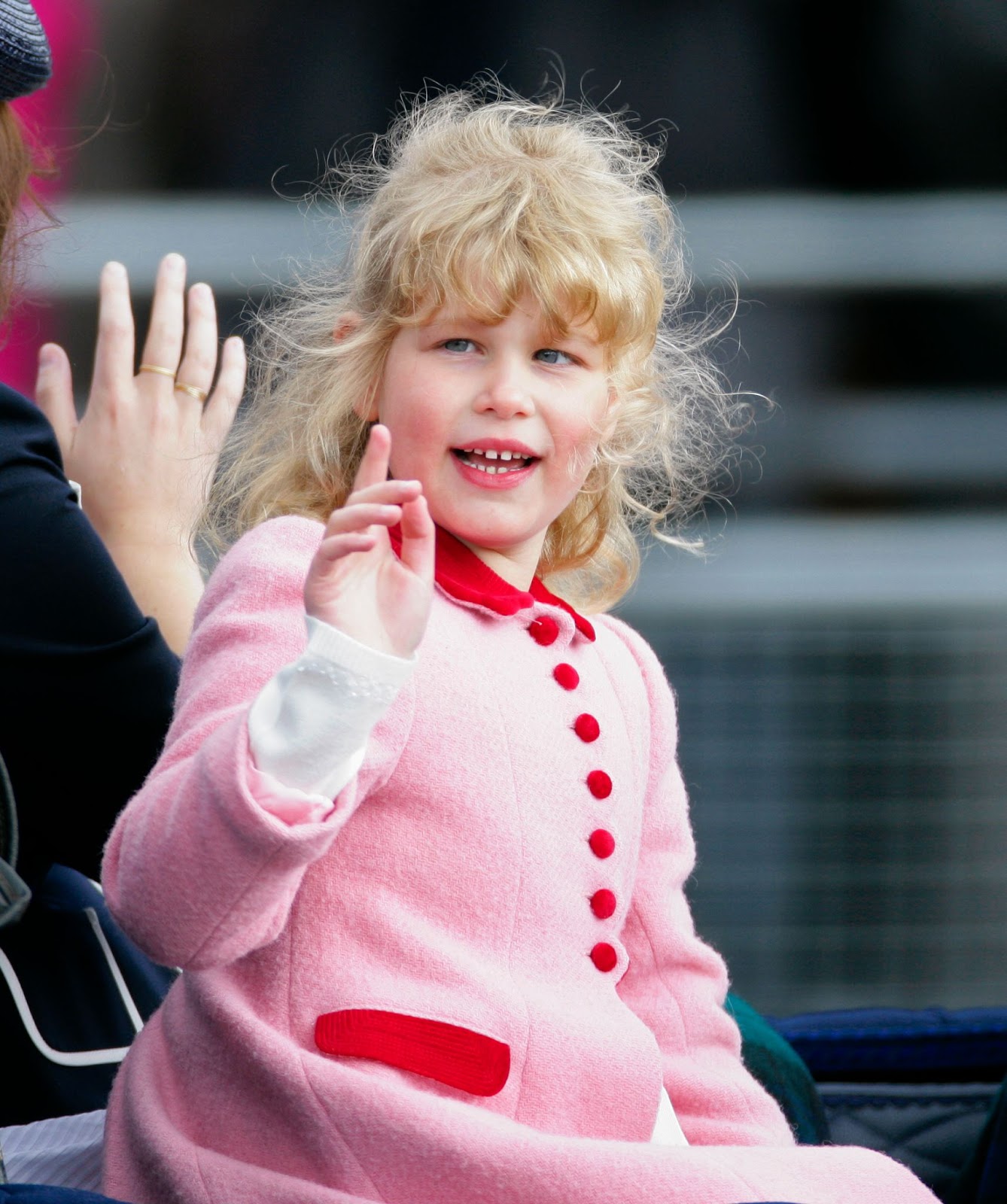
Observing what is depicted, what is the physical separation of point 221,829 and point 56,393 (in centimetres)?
91

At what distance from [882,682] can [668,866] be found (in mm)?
2199

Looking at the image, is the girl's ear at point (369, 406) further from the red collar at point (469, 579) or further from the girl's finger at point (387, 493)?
the girl's finger at point (387, 493)

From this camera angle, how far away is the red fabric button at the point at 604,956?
3.91 ft

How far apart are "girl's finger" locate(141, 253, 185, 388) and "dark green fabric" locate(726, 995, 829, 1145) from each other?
867 millimetres

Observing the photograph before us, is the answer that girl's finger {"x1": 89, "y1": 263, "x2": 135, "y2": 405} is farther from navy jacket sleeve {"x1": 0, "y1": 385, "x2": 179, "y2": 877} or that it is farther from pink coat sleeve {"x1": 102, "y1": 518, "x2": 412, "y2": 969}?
pink coat sleeve {"x1": 102, "y1": 518, "x2": 412, "y2": 969}

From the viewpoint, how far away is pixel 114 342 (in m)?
1.69

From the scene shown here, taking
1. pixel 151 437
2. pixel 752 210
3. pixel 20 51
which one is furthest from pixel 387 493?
pixel 752 210

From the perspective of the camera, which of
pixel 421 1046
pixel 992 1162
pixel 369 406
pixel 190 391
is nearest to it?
pixel 421 1046

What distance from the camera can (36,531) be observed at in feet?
4.08

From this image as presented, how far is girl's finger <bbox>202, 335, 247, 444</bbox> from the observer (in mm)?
1699

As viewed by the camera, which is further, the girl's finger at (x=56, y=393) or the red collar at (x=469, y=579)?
the girl's finger at (x=56, y=393)

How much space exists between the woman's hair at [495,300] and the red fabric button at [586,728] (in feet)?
0.87

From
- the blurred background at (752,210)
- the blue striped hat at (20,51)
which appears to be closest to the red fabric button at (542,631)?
the blue striped hat at (20,51)

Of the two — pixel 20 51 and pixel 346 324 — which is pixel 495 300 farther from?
pixel 20 51
